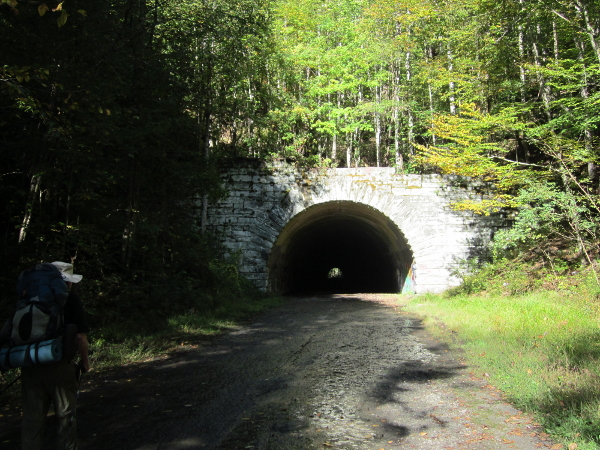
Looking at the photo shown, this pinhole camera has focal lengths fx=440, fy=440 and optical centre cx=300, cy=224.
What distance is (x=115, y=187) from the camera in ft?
28.4

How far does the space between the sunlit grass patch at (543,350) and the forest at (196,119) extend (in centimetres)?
226

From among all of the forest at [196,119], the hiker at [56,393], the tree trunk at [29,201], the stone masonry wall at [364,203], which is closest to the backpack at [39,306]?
the hiker at [56,393]

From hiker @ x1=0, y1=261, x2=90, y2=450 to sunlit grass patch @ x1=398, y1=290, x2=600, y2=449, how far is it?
136 inches

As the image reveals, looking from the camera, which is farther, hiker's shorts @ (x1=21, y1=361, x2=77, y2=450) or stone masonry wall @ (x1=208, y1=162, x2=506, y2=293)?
stone masonry wall @ (x1=208, y1=162, x2=506, y2=293)

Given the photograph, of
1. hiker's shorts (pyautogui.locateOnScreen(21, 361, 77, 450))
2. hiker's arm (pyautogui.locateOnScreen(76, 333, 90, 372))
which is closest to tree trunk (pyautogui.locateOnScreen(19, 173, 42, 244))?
hiker's arm (pyautogui.locateOnScreen(76, 333, 90, 372))

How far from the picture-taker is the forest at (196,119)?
6.07 metres

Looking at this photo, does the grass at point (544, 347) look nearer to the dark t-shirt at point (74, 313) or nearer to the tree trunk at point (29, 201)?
the dark t-shirt at point (74, 313)

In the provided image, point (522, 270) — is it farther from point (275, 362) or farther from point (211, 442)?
point (211, 442)

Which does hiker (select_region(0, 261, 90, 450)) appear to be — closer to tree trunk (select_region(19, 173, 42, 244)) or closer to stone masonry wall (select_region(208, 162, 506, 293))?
tree trunk (select_region(19, 173, 42, 244))

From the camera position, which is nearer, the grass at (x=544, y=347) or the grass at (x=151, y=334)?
the grass at (x=544, y=347)

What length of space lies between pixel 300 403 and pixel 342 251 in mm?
24283

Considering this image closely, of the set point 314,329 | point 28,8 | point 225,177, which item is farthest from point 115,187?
point 225,177

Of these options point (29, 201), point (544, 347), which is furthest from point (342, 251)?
point (29, 201)

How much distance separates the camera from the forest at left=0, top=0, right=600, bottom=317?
6.07 meters
